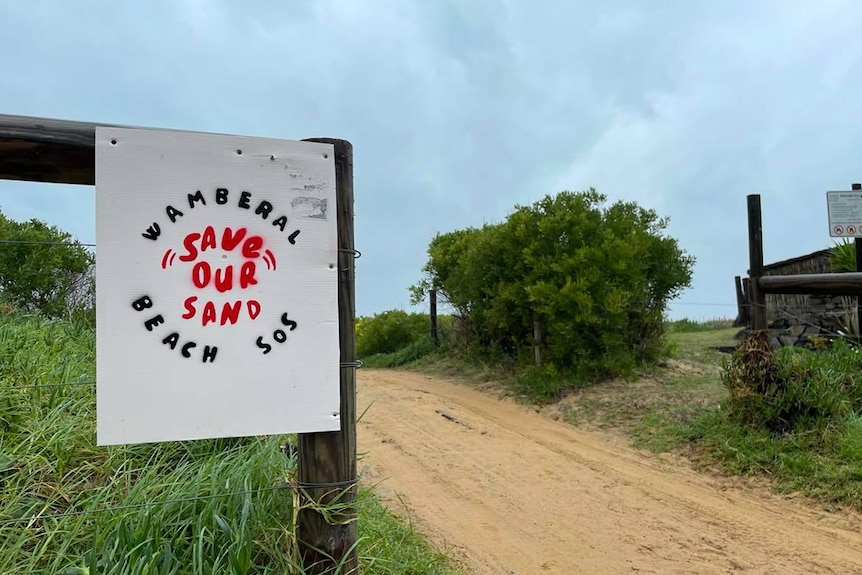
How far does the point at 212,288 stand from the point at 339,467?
80 cm

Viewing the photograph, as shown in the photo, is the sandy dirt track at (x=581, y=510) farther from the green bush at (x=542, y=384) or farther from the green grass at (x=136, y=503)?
the green bush at (x=542, y=384)

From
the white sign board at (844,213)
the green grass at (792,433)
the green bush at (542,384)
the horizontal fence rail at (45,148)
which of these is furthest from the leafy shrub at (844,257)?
the horizontal fence rail at (45,148)

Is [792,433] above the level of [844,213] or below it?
below

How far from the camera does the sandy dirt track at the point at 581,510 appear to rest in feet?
13.0

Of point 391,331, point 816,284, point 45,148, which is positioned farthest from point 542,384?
point 391,331

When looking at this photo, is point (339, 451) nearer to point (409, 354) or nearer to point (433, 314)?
point (433, 314)

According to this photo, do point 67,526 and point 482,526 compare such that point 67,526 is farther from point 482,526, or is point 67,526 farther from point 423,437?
point 423,437

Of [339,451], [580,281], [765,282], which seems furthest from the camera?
[580,281]

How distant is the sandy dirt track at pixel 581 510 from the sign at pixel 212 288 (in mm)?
1851

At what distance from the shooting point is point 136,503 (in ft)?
Answer: 8.27

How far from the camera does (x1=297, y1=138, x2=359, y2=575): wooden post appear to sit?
2.33 metres

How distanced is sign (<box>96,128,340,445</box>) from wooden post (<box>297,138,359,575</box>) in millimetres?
68

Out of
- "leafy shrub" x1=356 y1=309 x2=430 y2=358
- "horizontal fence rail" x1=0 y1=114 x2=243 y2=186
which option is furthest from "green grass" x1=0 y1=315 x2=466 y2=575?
"leafy shrub" x1=356 y1=309 x2=430 y2=358

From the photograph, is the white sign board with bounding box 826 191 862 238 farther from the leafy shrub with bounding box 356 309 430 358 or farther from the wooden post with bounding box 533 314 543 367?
the leafy shrub with bounding box 356 309 430 358
